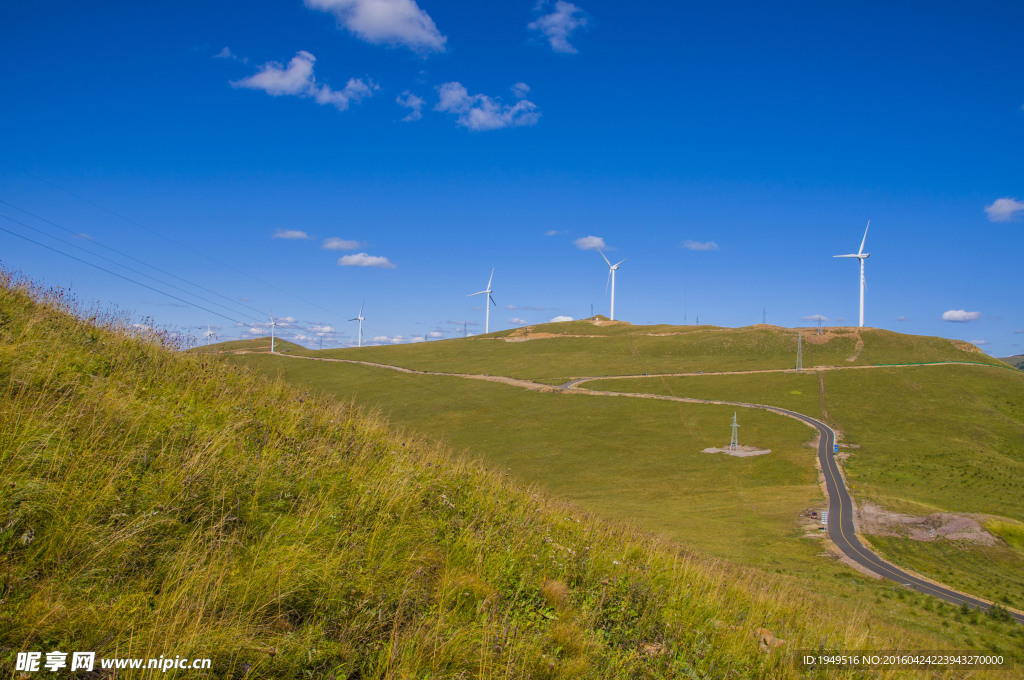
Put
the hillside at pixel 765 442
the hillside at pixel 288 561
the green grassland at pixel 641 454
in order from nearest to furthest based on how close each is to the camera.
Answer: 1. the hillside at pixel 288 561
2. the hillside at pixel 765 442
3. the green grassland at pixel 641 454

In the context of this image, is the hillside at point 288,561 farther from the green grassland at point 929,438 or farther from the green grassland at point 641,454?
the green grassland at point 929,438

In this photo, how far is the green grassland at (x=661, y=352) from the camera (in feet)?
352

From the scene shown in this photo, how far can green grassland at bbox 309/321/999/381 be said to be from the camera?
107188mm

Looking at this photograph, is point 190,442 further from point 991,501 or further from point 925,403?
point 925,403

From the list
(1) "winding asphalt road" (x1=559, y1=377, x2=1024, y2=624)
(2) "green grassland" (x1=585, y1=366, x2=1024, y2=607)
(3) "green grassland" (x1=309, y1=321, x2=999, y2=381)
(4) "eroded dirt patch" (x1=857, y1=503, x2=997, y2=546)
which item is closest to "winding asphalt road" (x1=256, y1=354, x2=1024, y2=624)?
(1) "winding asphalt road" (x1=559, y1=377, x2=1024, y2=624)

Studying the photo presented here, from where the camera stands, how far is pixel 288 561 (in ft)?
13.6

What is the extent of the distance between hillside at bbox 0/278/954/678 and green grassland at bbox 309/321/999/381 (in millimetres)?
101090

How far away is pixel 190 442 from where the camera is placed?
17.4 ft

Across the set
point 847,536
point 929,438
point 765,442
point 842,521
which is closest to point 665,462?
point 765,442

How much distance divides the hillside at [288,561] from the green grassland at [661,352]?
101 m

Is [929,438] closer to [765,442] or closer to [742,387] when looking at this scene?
[765,442]

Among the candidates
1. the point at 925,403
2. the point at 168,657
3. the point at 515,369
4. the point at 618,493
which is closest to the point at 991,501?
the point at 618,493

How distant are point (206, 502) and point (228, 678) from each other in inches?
72.1

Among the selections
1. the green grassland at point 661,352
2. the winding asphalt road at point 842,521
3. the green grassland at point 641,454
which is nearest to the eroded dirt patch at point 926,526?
the winding asphalt road at point 842,521
